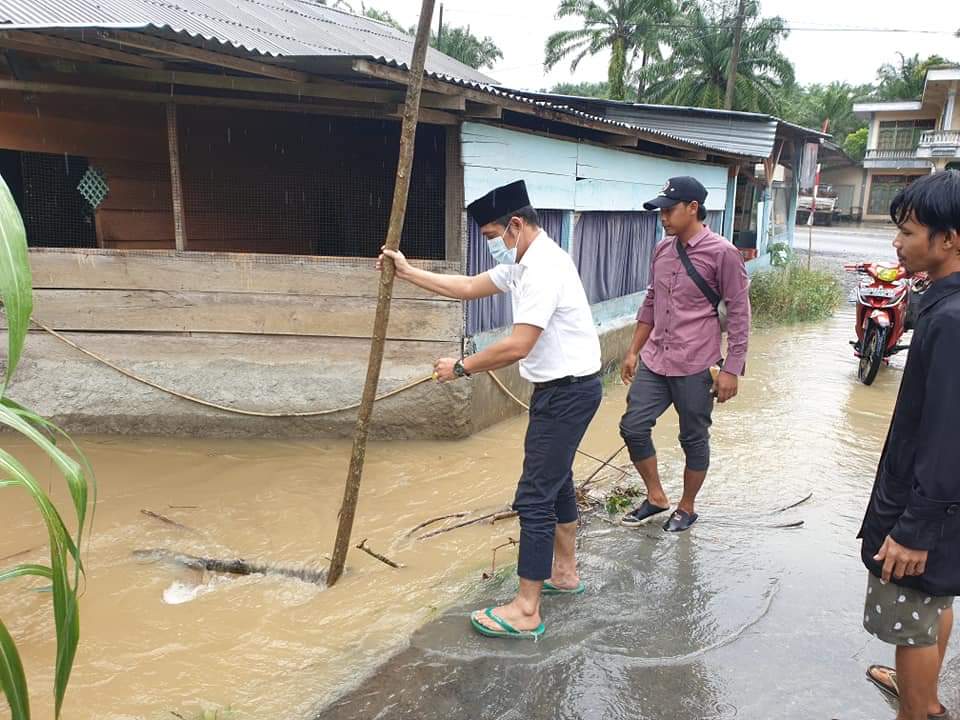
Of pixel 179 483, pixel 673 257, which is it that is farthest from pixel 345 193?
pixel 673 257

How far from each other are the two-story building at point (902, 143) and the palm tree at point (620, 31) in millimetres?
13817

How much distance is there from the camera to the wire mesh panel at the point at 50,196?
6641 mm

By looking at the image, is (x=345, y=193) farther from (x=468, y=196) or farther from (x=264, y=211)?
(x=468, y=196)

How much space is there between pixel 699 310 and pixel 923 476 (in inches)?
82.2

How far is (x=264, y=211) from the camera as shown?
8758 millimetres

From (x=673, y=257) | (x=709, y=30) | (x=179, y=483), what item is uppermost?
(x=709, y=30)

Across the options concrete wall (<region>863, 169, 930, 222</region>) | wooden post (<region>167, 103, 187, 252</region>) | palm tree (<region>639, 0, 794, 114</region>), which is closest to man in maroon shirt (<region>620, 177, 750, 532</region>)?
wooden post (<region>167, 103, 187, 252</region>)

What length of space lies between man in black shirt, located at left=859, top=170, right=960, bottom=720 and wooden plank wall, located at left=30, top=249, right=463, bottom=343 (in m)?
3.83

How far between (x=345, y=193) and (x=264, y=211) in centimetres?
97

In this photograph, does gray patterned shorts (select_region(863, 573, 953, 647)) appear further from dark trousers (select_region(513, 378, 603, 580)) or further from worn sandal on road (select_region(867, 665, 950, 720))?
dark trousers (select_region(513, 378, 603, 580))

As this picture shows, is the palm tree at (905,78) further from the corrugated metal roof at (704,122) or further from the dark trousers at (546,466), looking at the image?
the dark trousers at (546,466)

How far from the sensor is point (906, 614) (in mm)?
2402

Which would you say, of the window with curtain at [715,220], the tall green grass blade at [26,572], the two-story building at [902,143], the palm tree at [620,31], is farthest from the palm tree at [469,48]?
the tall green grass blade at [26,572]

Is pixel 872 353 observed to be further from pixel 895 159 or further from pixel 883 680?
pixel 895 159
